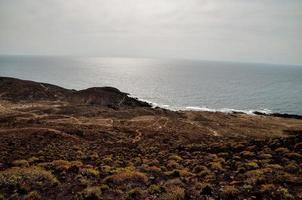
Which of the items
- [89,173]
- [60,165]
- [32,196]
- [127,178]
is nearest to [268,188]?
[127,178]

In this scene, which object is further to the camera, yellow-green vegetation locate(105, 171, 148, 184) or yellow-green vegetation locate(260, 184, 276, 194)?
yellow-green vegetation locate(105, 171, 148, 184)

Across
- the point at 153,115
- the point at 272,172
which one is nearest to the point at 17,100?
the point at 153,115

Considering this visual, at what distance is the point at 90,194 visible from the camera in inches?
592

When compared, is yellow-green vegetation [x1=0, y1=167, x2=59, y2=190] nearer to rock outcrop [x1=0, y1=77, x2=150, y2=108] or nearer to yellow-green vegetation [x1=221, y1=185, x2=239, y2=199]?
yellow-green vegetation [x1=221, y1=185, x2=239, y2=199]

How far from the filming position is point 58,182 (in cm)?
1744

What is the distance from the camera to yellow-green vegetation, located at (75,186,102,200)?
14.9m

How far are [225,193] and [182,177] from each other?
191 inches

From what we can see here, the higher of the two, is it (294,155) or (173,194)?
(173,194)

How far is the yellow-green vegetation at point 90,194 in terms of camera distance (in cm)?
1495

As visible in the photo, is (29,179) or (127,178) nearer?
(29,179)

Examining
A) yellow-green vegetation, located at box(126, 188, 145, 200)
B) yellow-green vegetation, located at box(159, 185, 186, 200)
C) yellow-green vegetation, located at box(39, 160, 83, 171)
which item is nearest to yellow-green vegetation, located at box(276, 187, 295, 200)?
yellow-green vegetation, located at box(159, 185, 186, 200)

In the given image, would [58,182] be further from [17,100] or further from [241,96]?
[241,96]

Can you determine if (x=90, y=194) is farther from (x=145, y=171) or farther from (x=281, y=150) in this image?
(x=281, y=150)

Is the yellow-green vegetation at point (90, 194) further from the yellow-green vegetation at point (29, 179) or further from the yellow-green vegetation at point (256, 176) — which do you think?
the yellow-green vegetation at point (256, 176)
